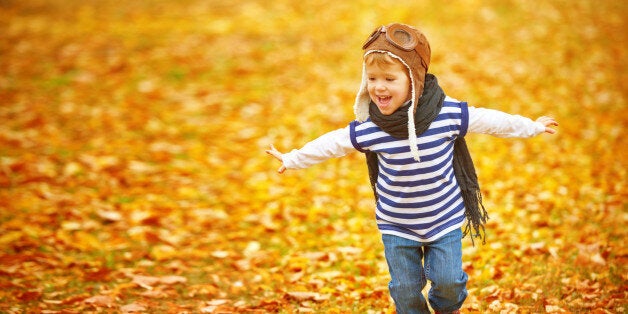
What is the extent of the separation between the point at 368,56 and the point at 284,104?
6743 millimetres

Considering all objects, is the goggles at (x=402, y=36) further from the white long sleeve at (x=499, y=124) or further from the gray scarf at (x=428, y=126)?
the white long sleeve at (x=499, y=124)

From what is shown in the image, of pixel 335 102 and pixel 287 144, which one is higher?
pixel 335 102

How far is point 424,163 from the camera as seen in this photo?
3.41 metres

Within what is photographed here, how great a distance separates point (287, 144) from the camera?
8.58 meters

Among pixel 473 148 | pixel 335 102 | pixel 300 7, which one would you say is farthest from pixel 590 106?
pixel 300 7

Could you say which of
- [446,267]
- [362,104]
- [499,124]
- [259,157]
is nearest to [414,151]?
[362,104]

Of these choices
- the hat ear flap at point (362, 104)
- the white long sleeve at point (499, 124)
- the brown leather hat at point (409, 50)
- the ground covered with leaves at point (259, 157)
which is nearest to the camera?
the brown leather hat at point (409, 50)

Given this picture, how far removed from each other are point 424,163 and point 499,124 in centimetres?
50

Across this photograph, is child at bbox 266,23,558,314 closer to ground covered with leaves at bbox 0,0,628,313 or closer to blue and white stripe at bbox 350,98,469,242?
blue and white stripe at bbox 350,98,469,242

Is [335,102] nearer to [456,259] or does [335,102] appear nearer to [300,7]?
[300,7]

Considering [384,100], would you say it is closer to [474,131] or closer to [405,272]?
[474,131]

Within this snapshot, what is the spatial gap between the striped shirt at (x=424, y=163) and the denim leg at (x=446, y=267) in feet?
0.22

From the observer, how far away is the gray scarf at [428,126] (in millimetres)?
3365

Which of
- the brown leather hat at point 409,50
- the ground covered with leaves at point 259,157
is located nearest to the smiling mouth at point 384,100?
the brown leather hat at point 409,50
